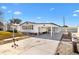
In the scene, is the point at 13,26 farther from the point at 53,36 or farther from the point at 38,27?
the point at 53,36

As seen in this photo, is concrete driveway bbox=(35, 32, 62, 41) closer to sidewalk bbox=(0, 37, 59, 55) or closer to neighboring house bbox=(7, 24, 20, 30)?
sidewalk bbox=(0, 37, 59, 55)

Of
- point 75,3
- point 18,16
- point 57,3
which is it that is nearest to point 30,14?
point 18,16

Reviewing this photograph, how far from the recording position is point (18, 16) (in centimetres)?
309

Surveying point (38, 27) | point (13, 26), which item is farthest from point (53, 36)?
point (13, 26)

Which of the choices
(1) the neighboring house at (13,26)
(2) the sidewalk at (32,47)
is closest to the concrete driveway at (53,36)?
(2) the sidewalk at (32,47)

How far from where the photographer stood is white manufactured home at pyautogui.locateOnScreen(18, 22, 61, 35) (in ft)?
10.2

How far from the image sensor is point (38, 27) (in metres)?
3.15

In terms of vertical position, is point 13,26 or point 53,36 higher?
point 13,26

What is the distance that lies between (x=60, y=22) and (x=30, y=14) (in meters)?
0.37

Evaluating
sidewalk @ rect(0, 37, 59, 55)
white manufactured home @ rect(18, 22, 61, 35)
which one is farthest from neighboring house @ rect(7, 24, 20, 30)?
sidewalk @ rect(0, 37, 59, 55)

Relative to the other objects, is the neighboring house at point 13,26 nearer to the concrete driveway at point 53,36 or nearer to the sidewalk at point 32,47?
the sidewalk at point 32,47

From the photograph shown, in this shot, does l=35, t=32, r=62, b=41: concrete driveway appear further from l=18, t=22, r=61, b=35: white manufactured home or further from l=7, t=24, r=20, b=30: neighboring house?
l=7, t=24, r=20, b=30: neighboring house

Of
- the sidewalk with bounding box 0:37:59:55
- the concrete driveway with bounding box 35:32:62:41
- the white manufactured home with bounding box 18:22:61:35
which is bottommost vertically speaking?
the sidewalk with bounding box 0:37:59:55

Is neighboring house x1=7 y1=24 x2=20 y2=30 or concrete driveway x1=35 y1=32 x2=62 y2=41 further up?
neighboring house x1=7 y1=24 x2=20 y2=30
